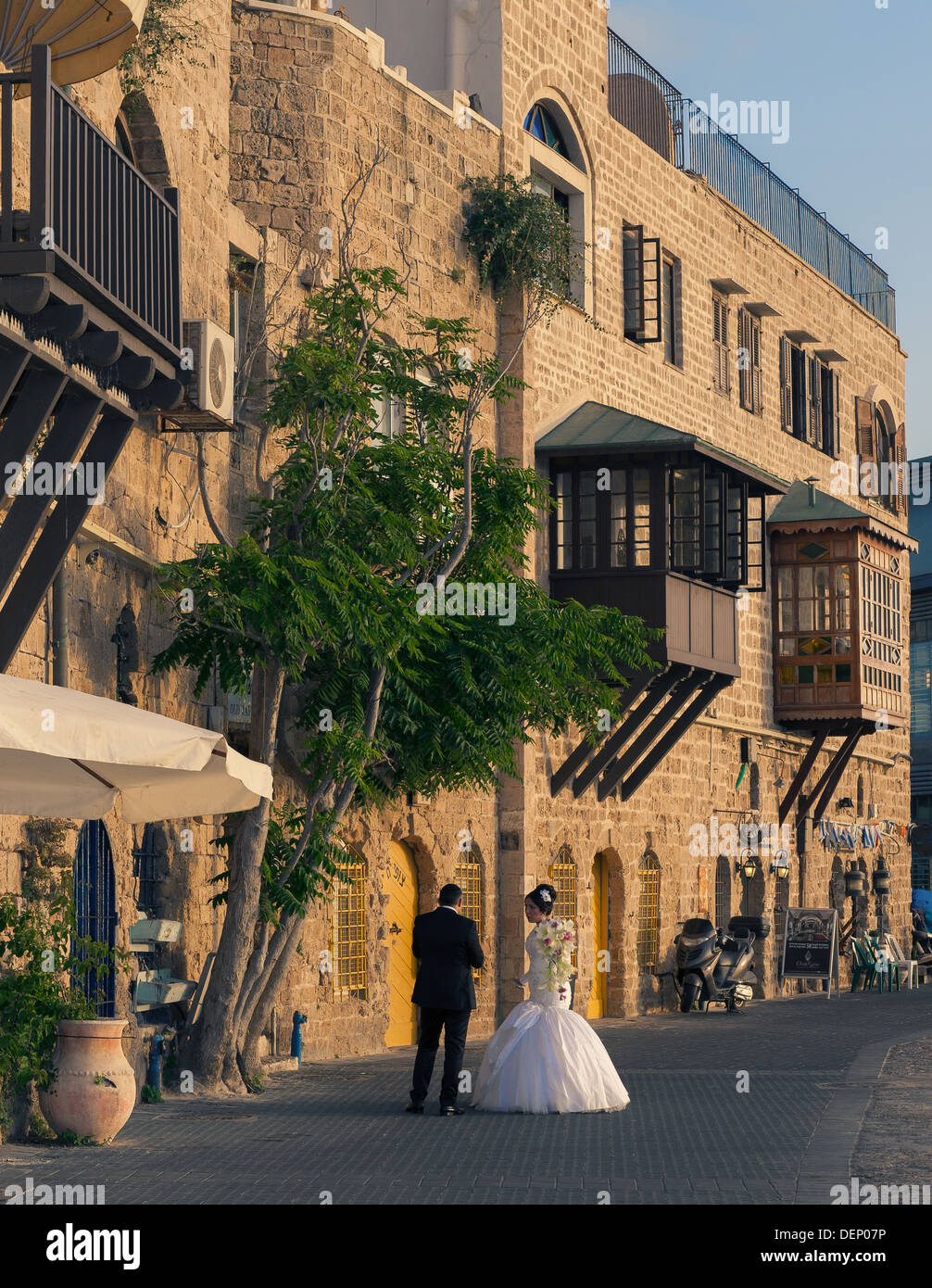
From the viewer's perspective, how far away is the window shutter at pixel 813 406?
32.0 metres

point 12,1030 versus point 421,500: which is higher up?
point 421,500

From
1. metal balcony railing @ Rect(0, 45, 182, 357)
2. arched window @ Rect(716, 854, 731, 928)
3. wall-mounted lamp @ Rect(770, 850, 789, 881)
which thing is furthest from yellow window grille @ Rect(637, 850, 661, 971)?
metal balcony railing @ Rect(0, 45, 182, 357)

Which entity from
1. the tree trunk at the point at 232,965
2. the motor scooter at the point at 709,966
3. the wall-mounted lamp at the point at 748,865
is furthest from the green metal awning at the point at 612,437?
the tree trunk at the point at 232,965

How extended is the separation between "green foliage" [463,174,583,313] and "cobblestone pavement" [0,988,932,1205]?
879cm

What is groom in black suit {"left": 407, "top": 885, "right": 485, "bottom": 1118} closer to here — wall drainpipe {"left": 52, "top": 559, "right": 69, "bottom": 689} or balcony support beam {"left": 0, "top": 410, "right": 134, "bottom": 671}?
wall drainpipe {"left": 52, "top": 559, "right": 69, "bottom": 689}

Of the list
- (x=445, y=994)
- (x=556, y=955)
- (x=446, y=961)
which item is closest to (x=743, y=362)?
(x=556, y=955)

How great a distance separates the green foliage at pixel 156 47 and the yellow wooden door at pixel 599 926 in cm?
1181

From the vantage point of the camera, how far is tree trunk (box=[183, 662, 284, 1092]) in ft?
43.3

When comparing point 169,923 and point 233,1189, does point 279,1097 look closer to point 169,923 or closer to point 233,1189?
point 169,923

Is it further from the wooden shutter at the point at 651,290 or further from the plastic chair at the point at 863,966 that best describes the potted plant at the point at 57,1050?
the plastic chair at the point at 863,966

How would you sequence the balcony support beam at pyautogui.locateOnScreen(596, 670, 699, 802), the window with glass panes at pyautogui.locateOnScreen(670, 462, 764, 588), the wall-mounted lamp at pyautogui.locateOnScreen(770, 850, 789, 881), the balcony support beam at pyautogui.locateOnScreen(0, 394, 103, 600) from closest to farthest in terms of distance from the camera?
the balcony support beam at pyautogui.locateOnScreen(0, 394, 103, 600)
the window with glass panes at pyautogui.locateOnScreen(670, 462, 764, 588)
the balcony support beam at pyautogui.locateOnScreen(596, 670, 699, 802)
the wall-mounted lamp at pyautogui.locateOnScreen(770, 850, 789, 881)
